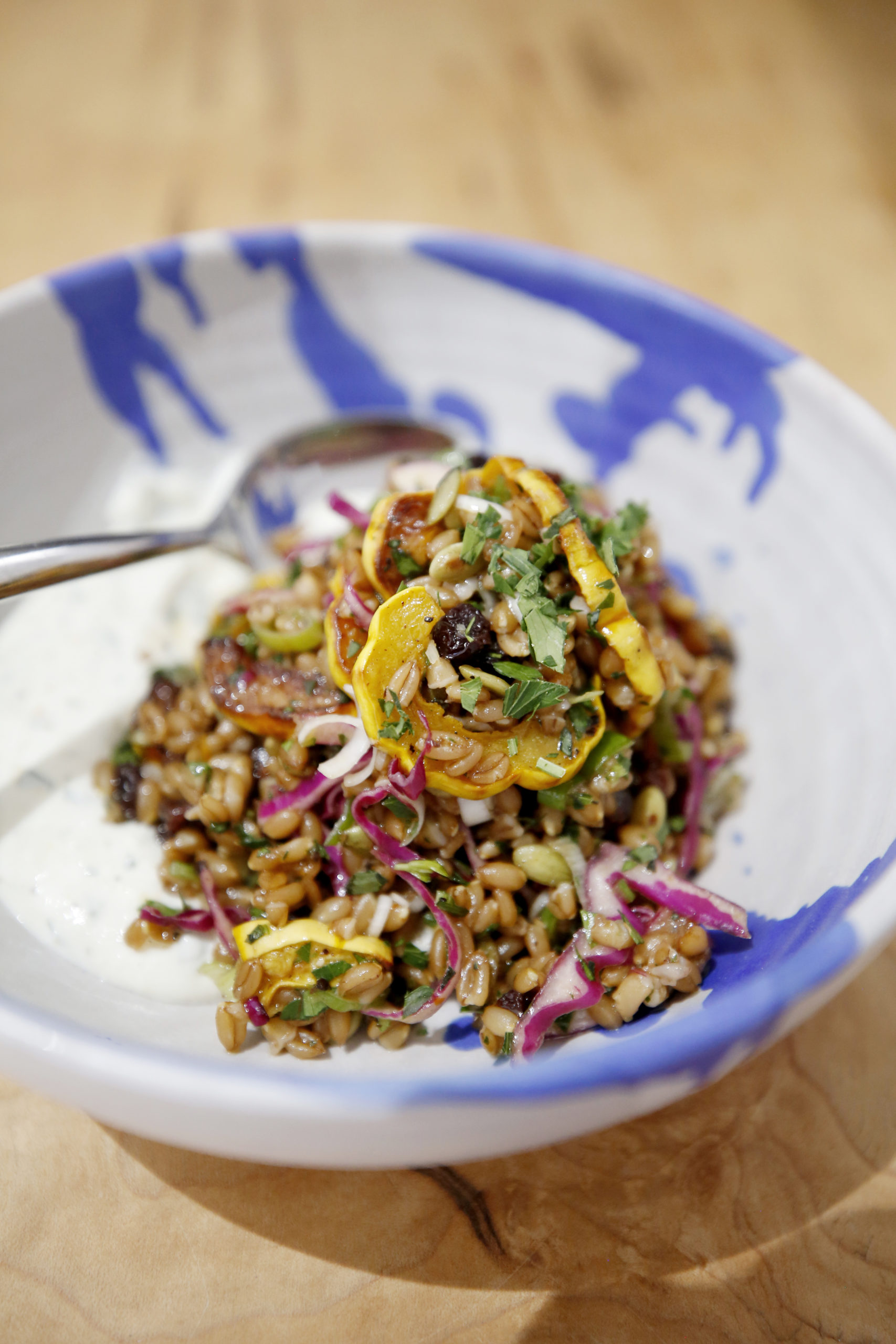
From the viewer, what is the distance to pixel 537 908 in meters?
2.86

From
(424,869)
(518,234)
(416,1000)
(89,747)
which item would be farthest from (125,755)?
(518,234)

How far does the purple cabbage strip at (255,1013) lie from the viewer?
253 cm

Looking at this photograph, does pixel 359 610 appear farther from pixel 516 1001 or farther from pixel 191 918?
pixel 516 1001

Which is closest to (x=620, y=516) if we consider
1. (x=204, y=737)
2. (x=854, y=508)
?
(x=854, y=508)

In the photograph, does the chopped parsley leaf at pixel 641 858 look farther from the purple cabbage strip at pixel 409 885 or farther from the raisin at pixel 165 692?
the raisin at pixel 165 692

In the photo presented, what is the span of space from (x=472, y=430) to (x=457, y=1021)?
2640 mm

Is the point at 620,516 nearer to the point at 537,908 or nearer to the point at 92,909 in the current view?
the point at 537,908

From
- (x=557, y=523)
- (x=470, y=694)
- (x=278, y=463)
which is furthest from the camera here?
(x=278, y=463)

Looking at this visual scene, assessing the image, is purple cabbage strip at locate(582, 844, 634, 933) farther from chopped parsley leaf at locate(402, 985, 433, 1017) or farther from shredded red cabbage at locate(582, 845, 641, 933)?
chopped parsley leaf at locate(402, 985, 433, 1017)

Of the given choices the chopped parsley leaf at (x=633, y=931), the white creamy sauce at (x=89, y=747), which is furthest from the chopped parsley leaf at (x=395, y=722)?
the white creamy sauce at (x=89, y=747)

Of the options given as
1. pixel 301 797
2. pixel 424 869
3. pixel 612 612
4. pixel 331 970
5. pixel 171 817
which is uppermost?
pixel 612 612

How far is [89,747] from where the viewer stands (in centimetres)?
327

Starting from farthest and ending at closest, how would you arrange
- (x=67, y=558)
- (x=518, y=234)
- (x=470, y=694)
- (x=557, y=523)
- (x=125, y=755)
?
(x=518, y=234), (x=125, y=755), (x=67, y=558), (x=557, y=523), (x=470, y=694)

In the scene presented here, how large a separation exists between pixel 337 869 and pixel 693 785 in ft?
4.13
